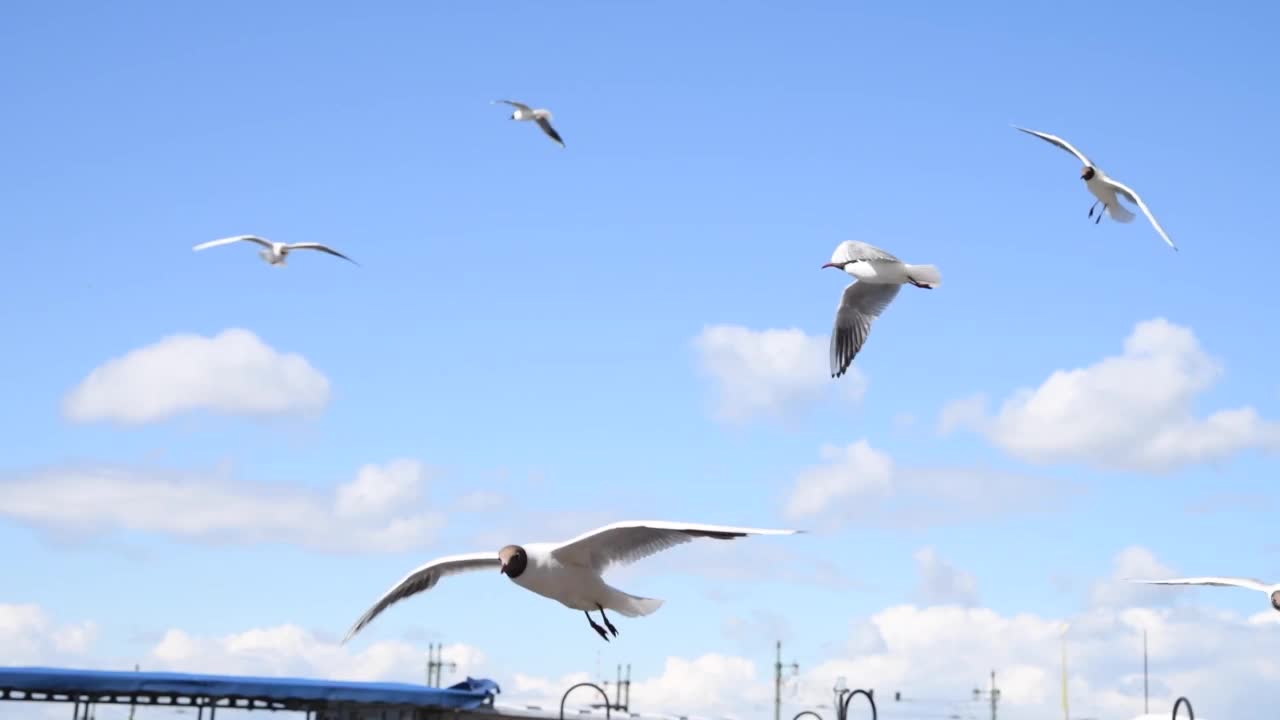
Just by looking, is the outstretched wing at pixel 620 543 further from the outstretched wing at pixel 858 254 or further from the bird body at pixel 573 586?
the outstretched wing at pixel 858 254

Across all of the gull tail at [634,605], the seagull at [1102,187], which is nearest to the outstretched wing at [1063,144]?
the seagull at [1102,187]

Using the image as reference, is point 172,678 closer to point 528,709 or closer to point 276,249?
point 528,709

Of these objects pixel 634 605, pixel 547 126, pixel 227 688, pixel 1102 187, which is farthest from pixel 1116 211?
pixel 227 688

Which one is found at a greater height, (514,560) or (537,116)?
(537,116)

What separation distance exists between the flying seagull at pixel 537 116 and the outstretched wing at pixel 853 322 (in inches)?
203

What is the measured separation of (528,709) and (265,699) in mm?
3745

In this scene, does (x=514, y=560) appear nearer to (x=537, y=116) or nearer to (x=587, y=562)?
(x=587, y=562)

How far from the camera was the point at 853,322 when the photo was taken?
21.9 meters

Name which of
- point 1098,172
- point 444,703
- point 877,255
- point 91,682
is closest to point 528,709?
point 444,703

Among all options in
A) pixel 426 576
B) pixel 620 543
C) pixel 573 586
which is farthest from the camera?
pixel 426 576

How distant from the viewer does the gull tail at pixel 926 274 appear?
67.2 feet

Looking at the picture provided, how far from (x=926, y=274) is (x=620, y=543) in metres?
8.48

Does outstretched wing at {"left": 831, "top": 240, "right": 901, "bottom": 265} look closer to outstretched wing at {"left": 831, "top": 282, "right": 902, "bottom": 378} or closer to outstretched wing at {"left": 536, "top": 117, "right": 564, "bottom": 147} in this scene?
outstretched wing at {"left": 831, "top": 282, "right": 902, "bottom": 378}

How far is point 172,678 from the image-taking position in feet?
70.4
